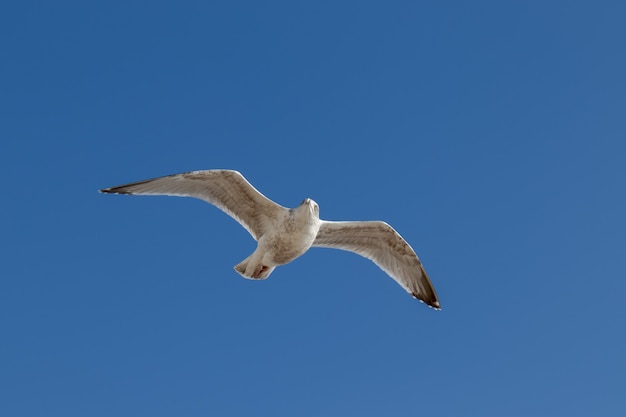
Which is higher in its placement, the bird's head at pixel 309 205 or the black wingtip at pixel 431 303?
the bird's head at pixel 309 205

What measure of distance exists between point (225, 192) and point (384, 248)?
299 cm

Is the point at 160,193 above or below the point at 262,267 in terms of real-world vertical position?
above

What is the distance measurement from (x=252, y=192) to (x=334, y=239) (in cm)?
182

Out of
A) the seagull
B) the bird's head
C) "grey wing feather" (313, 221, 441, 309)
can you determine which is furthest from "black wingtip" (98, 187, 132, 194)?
"grey wing feather" (313, 221, 441, 309)

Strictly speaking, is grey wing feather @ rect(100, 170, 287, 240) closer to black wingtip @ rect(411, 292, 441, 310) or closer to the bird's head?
the bird's head

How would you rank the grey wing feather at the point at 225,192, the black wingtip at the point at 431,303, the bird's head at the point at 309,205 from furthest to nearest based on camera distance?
the black wingtip at the point at 431,303 < the grey wing feather at the point at 225,192 < the bird's head at the point at 309,205

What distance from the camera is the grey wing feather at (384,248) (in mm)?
13672

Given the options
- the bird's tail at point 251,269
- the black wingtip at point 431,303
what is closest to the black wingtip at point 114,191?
the bird's tail at point 251,269

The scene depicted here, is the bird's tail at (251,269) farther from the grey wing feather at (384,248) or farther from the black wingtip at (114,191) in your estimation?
the black wingtip at (114,191)

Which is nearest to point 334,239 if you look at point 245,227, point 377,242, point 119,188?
point 377,242

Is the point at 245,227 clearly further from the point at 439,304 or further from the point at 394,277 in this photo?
the point at 439,304

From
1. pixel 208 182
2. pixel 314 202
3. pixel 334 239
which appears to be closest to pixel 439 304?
pixel 334 239

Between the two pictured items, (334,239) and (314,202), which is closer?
(314,202)

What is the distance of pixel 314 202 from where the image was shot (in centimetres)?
1273
